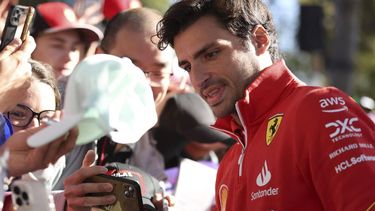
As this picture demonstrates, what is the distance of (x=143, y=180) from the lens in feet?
12.7

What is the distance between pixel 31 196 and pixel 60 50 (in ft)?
8.76

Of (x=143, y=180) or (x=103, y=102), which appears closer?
(x=103, y=102)

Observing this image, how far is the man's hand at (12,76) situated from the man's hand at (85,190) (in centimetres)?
34

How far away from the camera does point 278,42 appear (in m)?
4.35

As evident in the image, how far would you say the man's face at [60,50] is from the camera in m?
5.57

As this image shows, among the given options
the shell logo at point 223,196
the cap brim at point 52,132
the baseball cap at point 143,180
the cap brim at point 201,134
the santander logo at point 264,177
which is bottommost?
the cap brim at point 201,134

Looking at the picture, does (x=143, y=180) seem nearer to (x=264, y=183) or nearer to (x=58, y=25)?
(x=264, y=183)

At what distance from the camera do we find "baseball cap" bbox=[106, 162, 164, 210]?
3.71m

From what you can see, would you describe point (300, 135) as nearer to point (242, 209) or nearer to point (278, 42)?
point (242, 209)

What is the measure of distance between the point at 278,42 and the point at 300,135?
91 cm

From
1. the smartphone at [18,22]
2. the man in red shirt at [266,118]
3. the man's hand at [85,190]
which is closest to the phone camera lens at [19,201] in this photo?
the man's hand at [85,190]

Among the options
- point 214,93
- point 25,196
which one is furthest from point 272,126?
point 25,196

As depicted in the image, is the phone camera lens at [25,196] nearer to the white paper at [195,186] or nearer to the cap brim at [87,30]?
the white paper at [195,186]

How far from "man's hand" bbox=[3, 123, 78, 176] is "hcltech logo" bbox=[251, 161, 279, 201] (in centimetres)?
85
